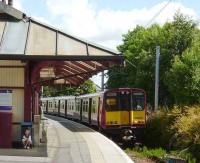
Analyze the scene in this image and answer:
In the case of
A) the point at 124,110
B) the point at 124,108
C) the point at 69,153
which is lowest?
the point at 69,153

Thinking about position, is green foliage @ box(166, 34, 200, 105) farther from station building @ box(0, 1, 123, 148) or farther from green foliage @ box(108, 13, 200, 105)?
station building @ box(0, 1, 123, 148)

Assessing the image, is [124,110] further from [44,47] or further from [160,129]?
[44,47]

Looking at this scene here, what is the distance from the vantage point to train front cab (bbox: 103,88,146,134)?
102 ft

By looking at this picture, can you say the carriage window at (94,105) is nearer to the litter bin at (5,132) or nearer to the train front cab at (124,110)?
the train front cab at (124,110)

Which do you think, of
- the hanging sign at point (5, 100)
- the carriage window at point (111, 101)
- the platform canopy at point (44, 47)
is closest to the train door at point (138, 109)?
the carriage window at point (111, 101)

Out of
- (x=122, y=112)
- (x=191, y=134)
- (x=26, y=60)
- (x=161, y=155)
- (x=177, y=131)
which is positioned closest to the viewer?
(x=26, y=60)

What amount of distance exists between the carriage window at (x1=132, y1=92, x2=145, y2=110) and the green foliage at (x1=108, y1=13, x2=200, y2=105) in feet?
7.45

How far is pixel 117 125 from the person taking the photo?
3102cm

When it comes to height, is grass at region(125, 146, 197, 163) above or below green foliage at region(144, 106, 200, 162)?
below

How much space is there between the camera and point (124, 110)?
103ft

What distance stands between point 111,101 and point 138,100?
1.53 m

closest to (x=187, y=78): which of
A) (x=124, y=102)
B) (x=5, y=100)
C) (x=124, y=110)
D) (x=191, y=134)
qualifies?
(x=124, y=102)

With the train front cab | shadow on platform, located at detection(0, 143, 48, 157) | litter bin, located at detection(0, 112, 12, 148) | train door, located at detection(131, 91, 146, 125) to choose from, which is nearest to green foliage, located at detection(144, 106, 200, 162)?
train door, located at detection(131, 91, 146, 125)

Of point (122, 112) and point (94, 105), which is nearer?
point (122, 112)
